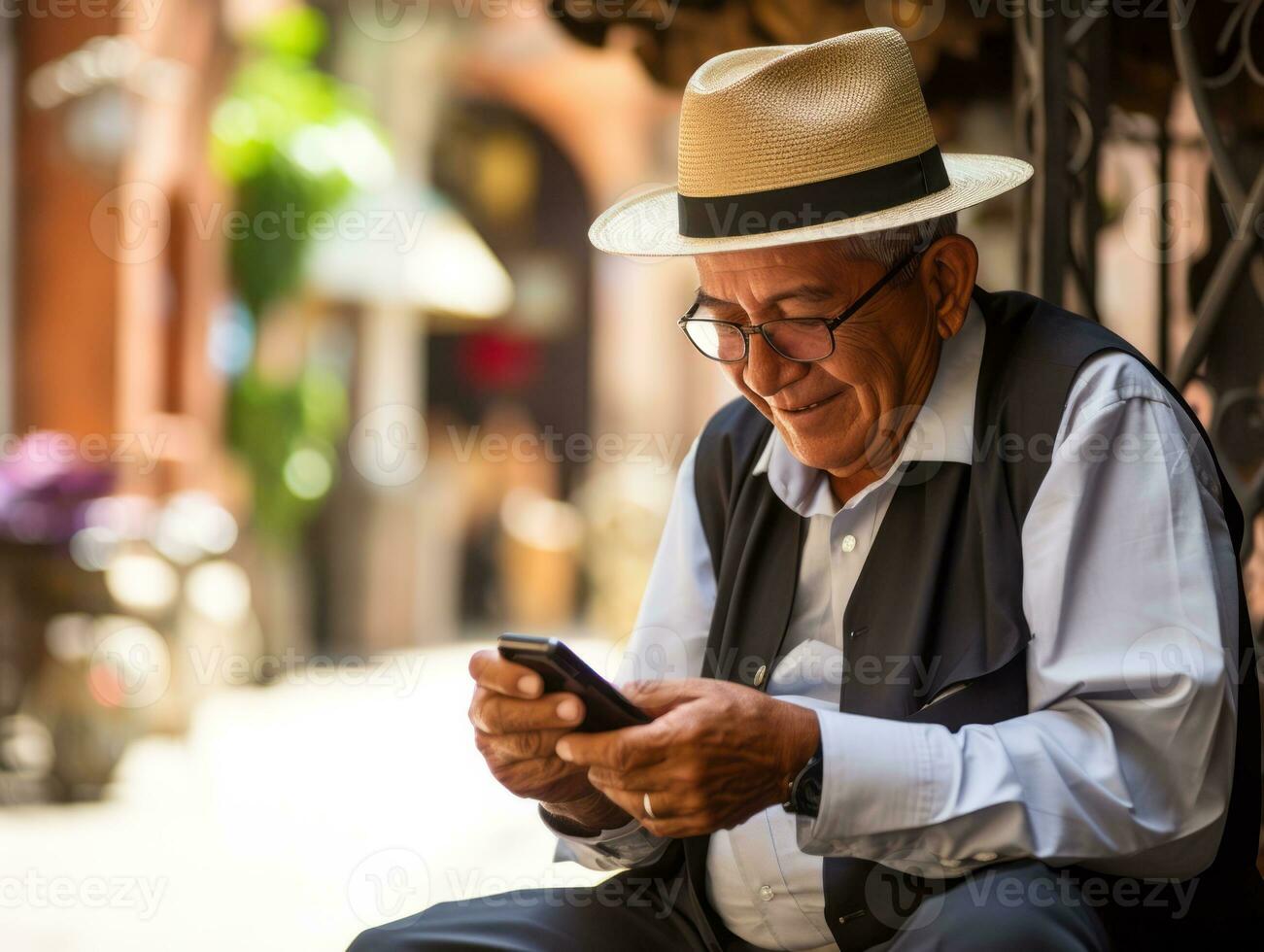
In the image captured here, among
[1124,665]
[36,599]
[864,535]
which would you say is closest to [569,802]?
[864,535]

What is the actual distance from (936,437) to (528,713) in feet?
2.37

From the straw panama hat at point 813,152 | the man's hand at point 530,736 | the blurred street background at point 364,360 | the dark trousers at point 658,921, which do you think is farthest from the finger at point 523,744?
the blurred street background at point 364,360

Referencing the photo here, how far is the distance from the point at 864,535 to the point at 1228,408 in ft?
4.93

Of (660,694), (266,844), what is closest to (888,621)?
(660,694)

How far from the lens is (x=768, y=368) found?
205cm

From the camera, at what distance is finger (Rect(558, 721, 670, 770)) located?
66.1 inches

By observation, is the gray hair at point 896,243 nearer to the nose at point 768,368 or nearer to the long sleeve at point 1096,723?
the nose at point 768,368

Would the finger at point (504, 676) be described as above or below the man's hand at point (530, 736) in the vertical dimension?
above

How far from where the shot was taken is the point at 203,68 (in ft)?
38.0

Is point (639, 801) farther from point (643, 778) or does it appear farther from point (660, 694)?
point (660, 694)

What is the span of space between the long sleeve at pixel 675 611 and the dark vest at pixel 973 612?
0.16 m

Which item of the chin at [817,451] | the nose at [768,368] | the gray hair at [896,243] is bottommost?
the chin at [817,451]

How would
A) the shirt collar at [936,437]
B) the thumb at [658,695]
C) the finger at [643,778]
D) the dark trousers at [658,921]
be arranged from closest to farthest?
the dark trousers at [658,921] → the finger at [643,778] → the thumb at [658,695] → the shirt collar at [936,437]

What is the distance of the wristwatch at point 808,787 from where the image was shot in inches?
66.4
